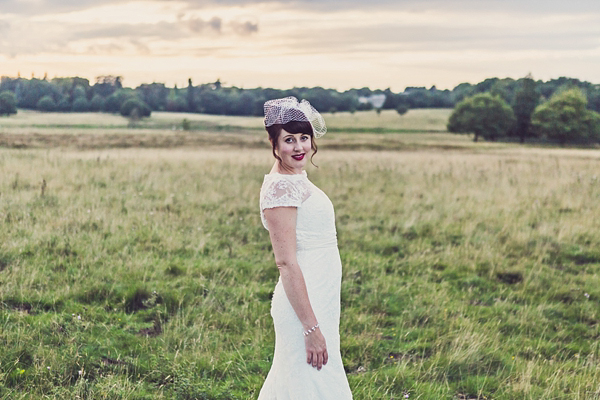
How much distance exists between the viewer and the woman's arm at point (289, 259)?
2.46 m

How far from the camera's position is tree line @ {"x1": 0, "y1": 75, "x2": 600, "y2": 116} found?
181ft

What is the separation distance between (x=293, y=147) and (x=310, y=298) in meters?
0.80

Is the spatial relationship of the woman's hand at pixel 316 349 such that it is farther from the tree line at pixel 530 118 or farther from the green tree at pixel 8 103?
the tree line at pixel 530 118

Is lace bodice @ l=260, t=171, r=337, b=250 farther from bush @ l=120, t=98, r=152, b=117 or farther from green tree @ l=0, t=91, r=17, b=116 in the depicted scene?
bush @ l=120, t=98, r=152, b=117

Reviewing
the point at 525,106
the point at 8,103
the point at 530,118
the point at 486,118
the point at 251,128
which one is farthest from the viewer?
the point at 525,106

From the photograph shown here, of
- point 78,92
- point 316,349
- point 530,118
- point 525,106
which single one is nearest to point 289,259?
point 316,349

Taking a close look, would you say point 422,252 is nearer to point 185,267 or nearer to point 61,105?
point 185,267

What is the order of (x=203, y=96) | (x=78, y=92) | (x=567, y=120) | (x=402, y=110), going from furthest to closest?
(x=402, y=110) → (x=203, y=96) → (x=567, y=120) → (x=78, y=92)

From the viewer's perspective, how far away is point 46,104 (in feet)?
186

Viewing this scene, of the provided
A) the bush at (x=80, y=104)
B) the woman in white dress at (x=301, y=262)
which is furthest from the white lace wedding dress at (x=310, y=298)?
the bush at (x=80, y=104)

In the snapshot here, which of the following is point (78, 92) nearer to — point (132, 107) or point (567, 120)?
point (132, 107)

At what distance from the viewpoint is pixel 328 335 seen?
2.70 m

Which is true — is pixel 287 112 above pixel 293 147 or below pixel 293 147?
above

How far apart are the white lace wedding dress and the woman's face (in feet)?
0.29
